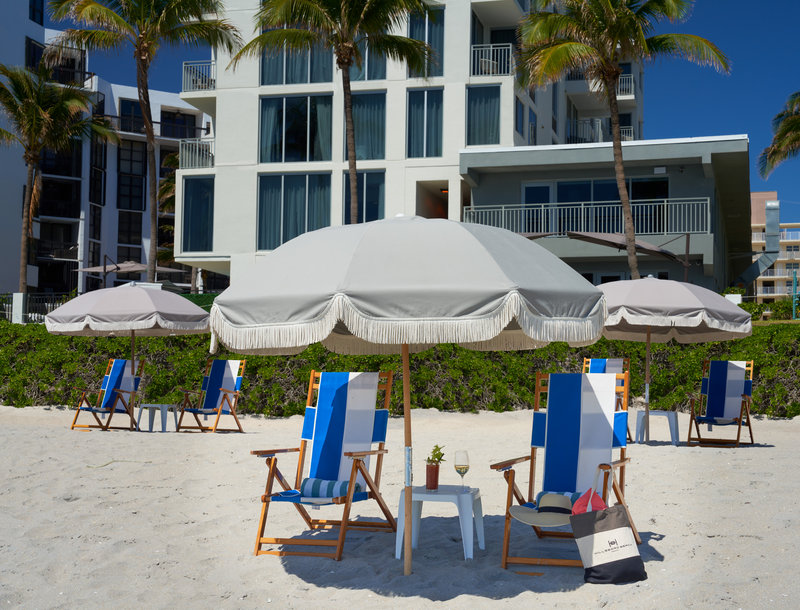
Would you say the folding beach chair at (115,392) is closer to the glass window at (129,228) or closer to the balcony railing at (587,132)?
the balcony railing at (587,132)

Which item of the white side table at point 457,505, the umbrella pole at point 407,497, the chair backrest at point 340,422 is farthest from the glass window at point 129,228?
the umbrella pole at point 407,497

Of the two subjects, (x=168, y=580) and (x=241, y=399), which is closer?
(x=168, y=580)

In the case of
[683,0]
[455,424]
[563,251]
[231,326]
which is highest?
[683,0]

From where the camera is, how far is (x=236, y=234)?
27.3 metres

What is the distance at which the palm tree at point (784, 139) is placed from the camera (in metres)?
34.2

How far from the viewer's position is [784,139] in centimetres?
3456

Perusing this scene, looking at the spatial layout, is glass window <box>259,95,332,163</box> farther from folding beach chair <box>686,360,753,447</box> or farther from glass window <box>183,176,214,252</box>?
folding beach chair <box>686,360,753,447</box>

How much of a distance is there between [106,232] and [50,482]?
49.0m

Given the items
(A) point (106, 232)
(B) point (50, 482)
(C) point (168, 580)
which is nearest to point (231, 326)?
(C) point (168, 580)

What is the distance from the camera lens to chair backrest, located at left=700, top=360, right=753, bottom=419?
35.3ft

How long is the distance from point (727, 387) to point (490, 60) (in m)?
17.7

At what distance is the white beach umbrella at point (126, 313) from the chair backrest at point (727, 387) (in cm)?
667

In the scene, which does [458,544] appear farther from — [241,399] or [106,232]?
[106,232]

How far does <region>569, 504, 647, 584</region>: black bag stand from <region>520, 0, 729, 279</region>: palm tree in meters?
14.0
